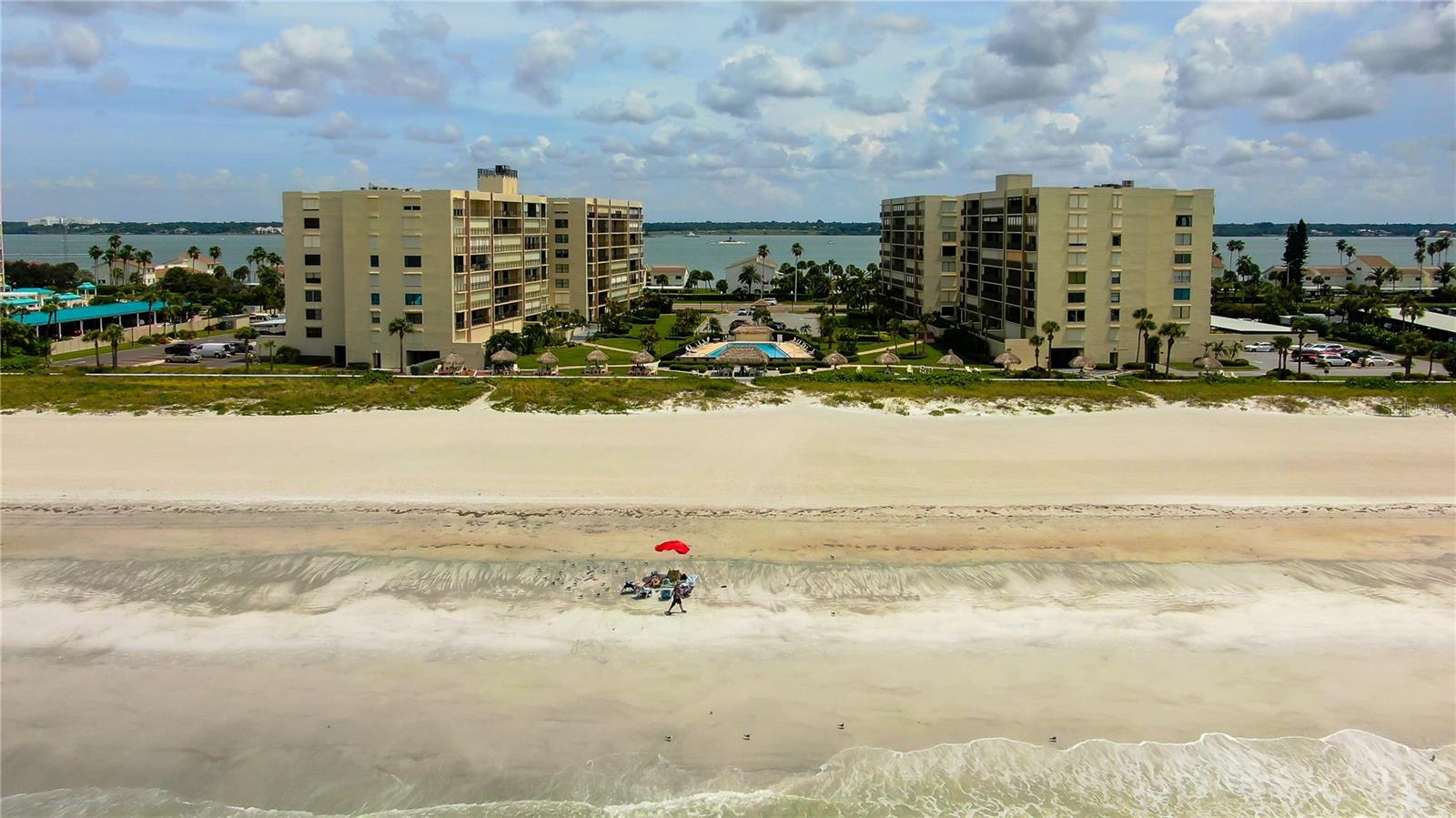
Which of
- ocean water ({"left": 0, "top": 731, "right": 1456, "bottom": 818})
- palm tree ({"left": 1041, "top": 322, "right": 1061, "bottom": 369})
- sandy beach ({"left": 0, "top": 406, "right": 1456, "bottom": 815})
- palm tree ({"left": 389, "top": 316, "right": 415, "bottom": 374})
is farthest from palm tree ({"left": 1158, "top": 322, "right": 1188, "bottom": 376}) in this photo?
palm tree ({"left": 389, "top": 316, "right": 415, "bottom": 374})

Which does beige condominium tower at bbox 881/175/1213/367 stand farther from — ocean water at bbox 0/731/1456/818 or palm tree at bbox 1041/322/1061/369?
ocean water at bbox 0/731/1456/818

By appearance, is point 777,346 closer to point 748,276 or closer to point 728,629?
point 728,629

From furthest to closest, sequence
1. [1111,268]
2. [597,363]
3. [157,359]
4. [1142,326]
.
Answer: [157,359] < [1111,268] < [1142,326] < [597,363]

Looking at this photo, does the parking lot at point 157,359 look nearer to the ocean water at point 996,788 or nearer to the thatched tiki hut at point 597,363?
the thatched tiki hut at point 597,363

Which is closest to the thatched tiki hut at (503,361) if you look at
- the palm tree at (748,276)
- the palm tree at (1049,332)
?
the palm tree at (1049,332)

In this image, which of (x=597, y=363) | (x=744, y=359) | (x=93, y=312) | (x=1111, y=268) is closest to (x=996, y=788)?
(x=744, y=359)

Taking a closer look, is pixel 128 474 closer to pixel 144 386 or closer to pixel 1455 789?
pixel 144 386
